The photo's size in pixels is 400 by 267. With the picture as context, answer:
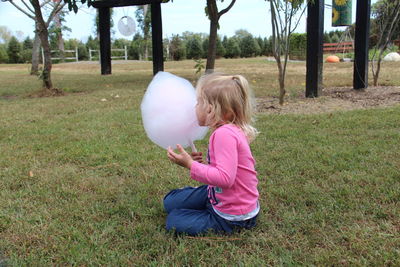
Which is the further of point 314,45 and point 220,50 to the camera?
point 220,50

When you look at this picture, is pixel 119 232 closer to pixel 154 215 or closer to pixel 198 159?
pixel 154 215

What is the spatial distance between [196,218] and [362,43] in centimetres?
664

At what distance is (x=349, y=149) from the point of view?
391 centimetres

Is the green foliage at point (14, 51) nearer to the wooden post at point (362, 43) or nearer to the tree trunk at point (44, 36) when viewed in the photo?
the tree trunk at point (44, 36)

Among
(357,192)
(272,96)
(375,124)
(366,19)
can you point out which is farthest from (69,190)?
(366,19)

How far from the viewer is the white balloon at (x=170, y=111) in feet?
7.11

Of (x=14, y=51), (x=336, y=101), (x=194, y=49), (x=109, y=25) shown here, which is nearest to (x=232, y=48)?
(x=194, y=49)

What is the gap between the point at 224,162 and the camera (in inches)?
84.7

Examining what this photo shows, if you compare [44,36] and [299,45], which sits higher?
[299,45]

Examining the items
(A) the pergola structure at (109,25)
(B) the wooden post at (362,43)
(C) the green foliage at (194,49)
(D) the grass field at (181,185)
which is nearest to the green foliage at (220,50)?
(C) the green foliage at (194,49)

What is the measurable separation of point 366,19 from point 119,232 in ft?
22.8

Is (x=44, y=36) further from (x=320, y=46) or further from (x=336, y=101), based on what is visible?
(x=336, y=101)

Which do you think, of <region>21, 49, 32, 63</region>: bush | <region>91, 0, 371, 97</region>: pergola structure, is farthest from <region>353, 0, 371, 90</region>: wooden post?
<region>21, 49, 32, 63</region>: bush

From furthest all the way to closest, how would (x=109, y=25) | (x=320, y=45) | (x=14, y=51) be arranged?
(x=14, y=51) → (x=109, y=25) → (x=320, y=45)
